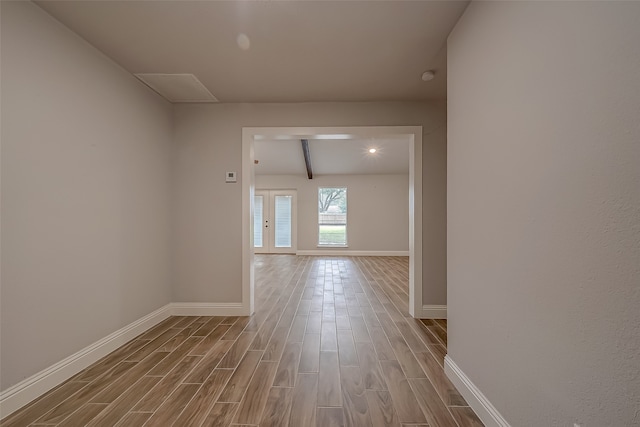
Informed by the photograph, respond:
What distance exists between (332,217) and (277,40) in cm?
630

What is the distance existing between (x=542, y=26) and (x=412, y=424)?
1.92 meters

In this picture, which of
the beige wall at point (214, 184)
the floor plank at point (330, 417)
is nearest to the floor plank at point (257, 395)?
the floor plank at point (330, 417)

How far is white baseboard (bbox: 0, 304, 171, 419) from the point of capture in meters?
1.49

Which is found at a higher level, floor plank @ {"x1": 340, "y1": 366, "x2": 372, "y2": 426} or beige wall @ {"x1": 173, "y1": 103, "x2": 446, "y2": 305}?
beige wall @ {"x1": 173, "y1": 103, "x2": 446, "y2": 305}

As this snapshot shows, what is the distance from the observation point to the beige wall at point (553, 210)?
75 cm

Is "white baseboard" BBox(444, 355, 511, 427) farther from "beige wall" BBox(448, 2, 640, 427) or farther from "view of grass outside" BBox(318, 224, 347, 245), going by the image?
"view of grass outside" BBox(318, 224, 347, 245)

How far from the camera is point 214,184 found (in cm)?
306

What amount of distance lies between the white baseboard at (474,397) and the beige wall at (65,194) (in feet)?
8.53

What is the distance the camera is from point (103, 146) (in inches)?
84.0

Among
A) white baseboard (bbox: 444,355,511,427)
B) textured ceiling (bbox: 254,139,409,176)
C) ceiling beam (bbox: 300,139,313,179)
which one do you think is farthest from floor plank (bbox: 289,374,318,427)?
textured ceiling (bbox: 254,139,409,176)

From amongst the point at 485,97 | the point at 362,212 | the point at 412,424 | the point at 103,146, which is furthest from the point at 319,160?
the point at 412,424

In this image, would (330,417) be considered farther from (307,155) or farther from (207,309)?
(307,155)

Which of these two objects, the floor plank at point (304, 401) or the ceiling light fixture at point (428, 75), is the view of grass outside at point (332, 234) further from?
the floor plank at point (304, 401)

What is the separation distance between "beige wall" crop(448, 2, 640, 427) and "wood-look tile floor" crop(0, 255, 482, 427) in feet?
1.56
